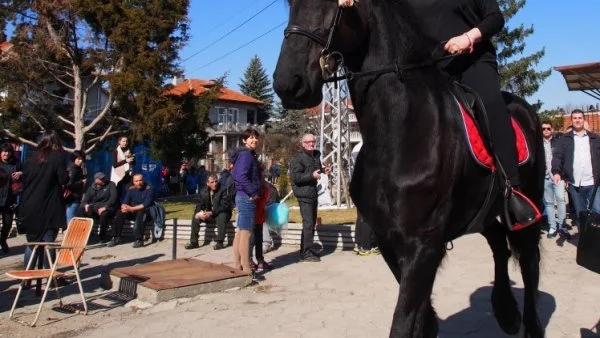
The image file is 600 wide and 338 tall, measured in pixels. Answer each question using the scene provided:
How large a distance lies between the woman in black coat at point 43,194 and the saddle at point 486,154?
5844 millimetres

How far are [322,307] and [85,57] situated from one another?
17.9 meters

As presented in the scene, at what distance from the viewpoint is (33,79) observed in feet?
65.9

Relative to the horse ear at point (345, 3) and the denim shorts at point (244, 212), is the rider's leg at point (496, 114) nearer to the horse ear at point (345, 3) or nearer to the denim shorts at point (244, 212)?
the horse ear at point (345, 3)

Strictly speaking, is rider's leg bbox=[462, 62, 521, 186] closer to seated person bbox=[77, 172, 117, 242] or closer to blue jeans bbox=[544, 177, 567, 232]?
blue jeans bbox=[544, 177, 567, 232]

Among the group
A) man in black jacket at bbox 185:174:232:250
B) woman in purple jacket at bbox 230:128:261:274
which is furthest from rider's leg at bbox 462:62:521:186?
man in black jacket at bbox 185:174:232:250

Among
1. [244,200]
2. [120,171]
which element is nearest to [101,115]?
[120,171]

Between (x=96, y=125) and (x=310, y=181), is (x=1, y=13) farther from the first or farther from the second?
(x=310, y=181)

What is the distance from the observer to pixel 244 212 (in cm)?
787

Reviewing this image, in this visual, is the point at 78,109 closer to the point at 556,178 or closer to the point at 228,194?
the point at 228,194

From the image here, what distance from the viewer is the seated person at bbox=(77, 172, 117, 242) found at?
12000 mm

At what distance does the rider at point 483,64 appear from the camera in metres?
3.51

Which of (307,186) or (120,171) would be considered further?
(120,171)

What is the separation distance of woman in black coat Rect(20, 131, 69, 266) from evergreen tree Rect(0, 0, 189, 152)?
12.8 metres

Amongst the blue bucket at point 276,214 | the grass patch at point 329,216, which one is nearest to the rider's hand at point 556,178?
the grass patch at point 329,216
